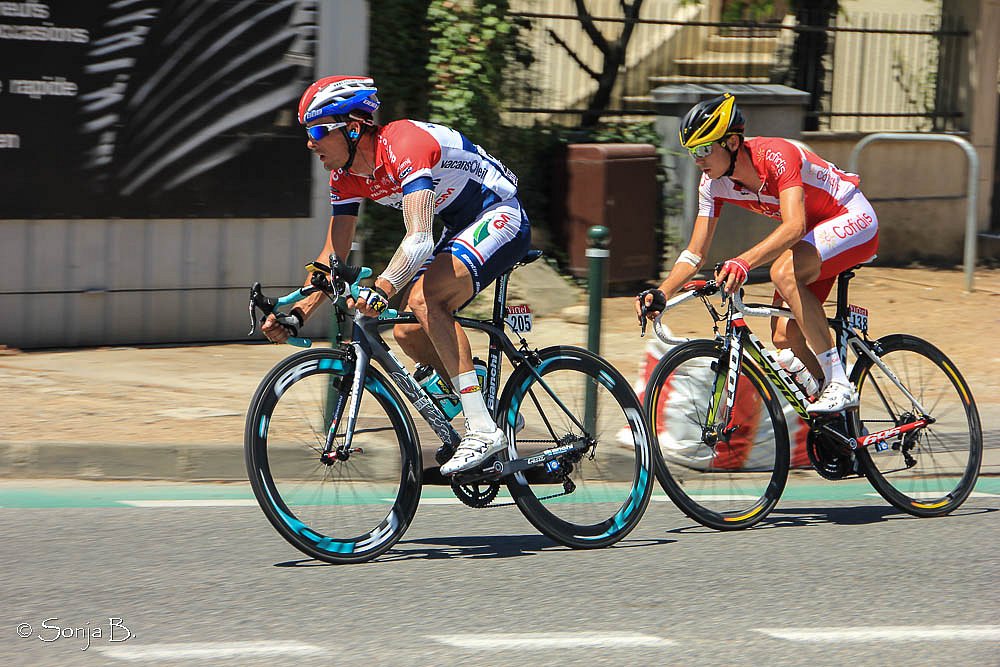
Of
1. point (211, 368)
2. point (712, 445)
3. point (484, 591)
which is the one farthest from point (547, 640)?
point (211, 368)

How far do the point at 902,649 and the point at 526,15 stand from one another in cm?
919

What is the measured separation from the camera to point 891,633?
4664 mm

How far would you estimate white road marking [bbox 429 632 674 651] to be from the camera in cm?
439

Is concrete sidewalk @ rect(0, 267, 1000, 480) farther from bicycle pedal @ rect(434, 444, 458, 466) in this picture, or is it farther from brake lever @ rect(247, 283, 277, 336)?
brake lever @ rect(247, 283, 277, 336)

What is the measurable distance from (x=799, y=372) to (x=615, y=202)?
6.26m

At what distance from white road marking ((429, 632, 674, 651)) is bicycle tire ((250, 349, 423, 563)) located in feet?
2.98

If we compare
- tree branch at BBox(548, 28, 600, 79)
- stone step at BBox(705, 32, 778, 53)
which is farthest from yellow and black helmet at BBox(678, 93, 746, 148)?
stone step at BBox(705, 32, 778, 53)

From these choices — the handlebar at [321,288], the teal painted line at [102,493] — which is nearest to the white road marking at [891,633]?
the handlebar at [321,288]

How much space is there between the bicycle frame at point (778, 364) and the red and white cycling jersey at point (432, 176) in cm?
92

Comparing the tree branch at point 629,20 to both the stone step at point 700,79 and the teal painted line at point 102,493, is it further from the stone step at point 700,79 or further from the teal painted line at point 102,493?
the teal painted line at point 102,493

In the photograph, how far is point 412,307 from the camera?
17.6 feet

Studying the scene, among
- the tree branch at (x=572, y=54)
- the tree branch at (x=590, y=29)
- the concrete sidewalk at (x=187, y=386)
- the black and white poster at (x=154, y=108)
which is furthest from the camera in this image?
the tree branch at (x=590, y=29)

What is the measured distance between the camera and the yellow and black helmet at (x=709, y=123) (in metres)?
5.82

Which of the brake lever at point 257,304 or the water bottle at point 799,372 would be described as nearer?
the brake lever at point 257,304
